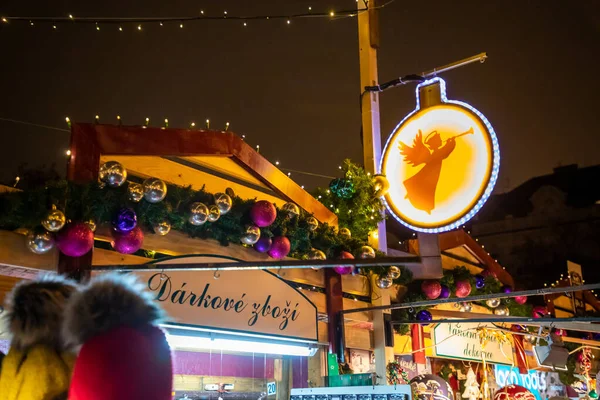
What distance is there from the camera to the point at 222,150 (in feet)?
22.8

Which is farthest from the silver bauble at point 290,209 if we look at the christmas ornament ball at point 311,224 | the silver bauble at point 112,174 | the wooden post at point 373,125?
the silver bauble at point 112,174

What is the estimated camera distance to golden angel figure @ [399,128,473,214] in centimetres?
709

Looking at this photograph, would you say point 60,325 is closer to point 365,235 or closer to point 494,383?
point 365,235

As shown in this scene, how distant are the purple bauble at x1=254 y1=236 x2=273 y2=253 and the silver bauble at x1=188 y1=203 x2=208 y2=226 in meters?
1.07

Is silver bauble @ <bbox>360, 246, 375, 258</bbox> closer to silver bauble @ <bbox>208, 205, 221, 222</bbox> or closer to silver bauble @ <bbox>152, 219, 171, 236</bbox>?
silver bauble @ <bbox>208, 205, 221, 222</bbox>

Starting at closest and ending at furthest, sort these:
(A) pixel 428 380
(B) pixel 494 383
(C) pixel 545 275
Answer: (A) pixel 428 380 < (B) pixel 494 383 < (C) pixel 545 275

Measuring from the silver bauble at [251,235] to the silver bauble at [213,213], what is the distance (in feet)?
1.91

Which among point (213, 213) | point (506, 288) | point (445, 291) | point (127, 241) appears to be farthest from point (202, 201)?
point (506, 288)

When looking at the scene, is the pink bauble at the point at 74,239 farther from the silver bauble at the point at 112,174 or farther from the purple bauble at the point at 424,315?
the purple bauble at the point at 424,315

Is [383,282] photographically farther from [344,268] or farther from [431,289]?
[431,289]

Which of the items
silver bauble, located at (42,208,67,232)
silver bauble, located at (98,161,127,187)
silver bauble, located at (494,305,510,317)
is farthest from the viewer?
silver bauble, located at (494,305,510,317)

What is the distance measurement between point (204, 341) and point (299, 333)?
1378mm

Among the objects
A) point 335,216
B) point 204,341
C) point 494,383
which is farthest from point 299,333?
point 494,383

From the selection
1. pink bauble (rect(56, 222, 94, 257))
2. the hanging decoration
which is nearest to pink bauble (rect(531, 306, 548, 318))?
the hanging decoration
